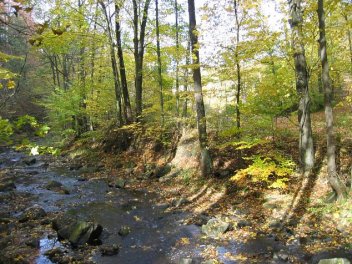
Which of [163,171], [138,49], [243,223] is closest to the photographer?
[243,223]

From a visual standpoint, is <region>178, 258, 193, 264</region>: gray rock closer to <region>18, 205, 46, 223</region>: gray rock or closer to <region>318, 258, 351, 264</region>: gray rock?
<region>318, 258, 351, 264</region>: gray rock

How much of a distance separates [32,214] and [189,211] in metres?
5.48

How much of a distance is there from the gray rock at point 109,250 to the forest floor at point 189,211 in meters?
0.14

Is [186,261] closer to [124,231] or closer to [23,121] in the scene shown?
[124,231]

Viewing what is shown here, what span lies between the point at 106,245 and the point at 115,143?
1359cm

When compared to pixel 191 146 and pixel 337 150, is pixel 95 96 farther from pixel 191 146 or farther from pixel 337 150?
pixel 337 150

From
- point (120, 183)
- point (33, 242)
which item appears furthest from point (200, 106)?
point (33, 242)

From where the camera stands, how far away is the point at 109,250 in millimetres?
8109

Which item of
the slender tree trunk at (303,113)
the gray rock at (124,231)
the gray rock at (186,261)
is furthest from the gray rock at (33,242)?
the slender tree trunk at (303,113)

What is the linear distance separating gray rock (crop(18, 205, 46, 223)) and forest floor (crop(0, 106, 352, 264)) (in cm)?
16

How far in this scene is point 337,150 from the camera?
460 inches

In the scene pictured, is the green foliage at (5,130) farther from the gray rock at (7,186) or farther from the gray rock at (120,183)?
the gray rock at (7,186)

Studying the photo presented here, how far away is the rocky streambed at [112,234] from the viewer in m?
7.64

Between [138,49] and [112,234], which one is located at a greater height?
[138,49]
